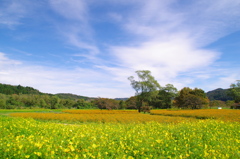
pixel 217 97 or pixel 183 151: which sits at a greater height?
pixel 217 97

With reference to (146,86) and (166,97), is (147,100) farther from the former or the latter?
(166,97)

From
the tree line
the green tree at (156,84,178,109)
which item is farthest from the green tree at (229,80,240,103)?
the green tree at (156,84,178,109)

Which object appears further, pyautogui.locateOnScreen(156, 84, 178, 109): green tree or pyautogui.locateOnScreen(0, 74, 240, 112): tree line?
pyautogui.locateOnScreen(156, 84, 178, 109): green tree

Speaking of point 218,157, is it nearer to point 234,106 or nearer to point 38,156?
point 38,156

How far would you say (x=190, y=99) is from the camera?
48719 mm

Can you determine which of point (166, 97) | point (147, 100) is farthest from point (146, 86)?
point (166, 97)

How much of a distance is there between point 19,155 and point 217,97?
14089 centimetres

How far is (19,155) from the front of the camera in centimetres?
386

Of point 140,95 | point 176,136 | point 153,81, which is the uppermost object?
point 153,81

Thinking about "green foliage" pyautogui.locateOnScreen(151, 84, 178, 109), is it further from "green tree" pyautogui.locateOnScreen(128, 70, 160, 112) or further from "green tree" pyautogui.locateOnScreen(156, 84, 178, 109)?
"green tree" pyautogui.locateOnScreen(128, 70, 160, 112)

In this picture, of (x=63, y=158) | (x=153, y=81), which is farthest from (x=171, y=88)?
(x=63, y=158)

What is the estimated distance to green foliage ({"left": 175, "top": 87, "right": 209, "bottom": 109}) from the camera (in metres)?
48.5

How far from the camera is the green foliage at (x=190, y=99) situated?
159 ft

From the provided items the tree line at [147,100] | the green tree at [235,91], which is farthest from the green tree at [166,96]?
the green tree at [235,91]
